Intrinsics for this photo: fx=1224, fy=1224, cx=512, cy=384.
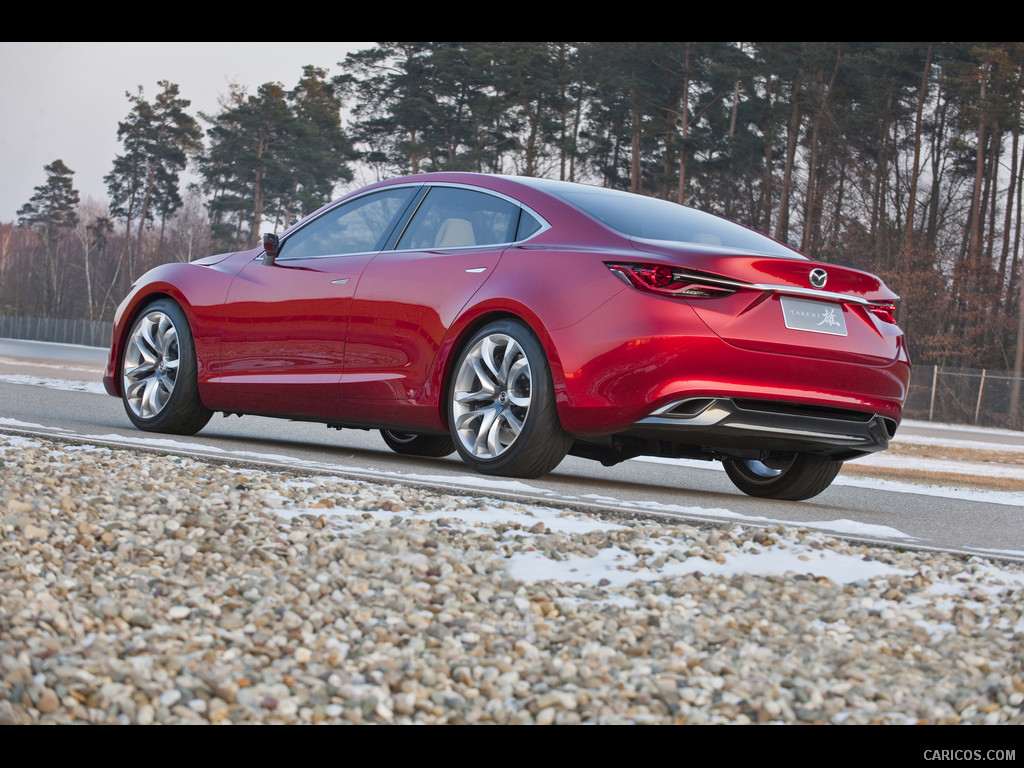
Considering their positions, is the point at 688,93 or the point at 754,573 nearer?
the point at 754,573

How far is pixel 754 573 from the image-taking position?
3.96 metres

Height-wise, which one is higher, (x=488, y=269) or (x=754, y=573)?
(x=488, y=269)

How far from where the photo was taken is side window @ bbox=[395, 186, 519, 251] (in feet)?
21.1

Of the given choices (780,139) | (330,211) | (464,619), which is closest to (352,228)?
(330,211)

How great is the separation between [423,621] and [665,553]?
1.15 m

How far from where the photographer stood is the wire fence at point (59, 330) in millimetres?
68562

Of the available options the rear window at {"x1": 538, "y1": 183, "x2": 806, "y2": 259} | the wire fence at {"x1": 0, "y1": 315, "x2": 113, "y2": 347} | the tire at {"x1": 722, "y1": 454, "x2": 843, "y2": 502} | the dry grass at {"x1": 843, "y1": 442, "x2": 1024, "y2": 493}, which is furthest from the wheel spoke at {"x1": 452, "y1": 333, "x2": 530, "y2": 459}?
the wire fence at {"x1": 0, "y1": 315, "x2": 113, "y2": 347}
